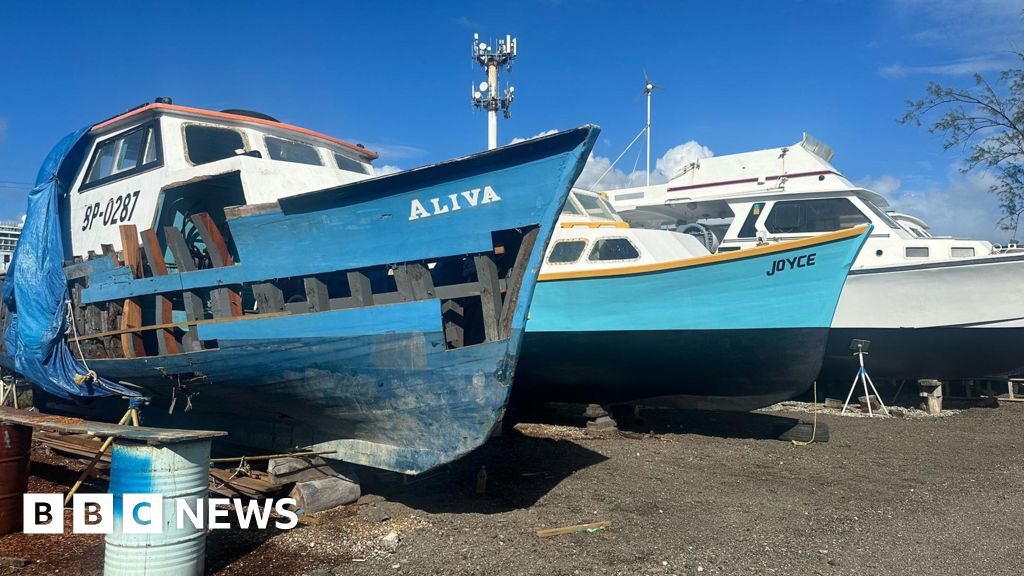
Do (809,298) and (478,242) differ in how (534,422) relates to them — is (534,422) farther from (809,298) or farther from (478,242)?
(478,242)

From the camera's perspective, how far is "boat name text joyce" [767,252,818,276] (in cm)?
833

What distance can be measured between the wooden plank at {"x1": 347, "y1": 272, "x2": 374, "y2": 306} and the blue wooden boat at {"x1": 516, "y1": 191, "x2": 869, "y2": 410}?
386 centimetres

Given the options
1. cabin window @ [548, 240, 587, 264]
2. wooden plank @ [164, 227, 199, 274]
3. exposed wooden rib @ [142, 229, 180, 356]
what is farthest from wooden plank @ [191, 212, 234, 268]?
cabin window @ [548, 240, 587, 264]

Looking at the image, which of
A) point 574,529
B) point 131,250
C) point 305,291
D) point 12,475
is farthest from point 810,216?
point 12,475

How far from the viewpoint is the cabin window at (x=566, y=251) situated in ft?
30.3

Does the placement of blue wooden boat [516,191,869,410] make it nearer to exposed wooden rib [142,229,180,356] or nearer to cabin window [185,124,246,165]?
cabin window [185,124,246,165]

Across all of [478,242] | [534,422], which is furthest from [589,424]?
[478,242]

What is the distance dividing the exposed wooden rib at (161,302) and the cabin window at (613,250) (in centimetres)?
507

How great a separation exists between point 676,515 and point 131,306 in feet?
17.9

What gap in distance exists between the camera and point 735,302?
847 cm

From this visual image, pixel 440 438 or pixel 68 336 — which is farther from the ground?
pixel 68 336

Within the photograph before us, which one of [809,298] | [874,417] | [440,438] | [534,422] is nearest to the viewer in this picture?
[440,438]

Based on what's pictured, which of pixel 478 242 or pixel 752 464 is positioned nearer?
pixel 478 242

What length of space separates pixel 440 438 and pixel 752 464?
12.8 ft
